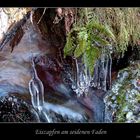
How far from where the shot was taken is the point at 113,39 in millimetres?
2225

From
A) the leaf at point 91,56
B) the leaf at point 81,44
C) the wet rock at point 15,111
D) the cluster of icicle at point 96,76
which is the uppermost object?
the leaf at point 81,44

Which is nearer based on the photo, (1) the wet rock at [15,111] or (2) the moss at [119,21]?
(1) the wet rock at [15,111]

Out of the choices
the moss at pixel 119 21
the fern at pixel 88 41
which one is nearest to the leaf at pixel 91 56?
the fern at pixel 88 41

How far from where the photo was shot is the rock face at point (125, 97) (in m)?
2.13

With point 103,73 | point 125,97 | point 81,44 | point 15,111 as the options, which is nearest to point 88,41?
point 81,44

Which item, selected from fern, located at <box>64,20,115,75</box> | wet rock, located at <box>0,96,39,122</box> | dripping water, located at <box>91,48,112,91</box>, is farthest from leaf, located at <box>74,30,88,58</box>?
wet rock, located at <box>0,96,39,122</box>

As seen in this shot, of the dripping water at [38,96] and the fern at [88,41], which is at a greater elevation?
the fern at [88,41]

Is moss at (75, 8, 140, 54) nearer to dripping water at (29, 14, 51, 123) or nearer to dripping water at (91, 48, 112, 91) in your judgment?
dripping water at (91, 48, 112, 91)

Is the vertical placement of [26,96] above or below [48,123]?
above

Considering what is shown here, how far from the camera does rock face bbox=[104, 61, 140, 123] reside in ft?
7.00

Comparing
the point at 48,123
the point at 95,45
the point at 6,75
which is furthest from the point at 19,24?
the point at 48,123

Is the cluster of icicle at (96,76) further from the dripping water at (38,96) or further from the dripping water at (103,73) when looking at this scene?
the dripping water at (38,96)
